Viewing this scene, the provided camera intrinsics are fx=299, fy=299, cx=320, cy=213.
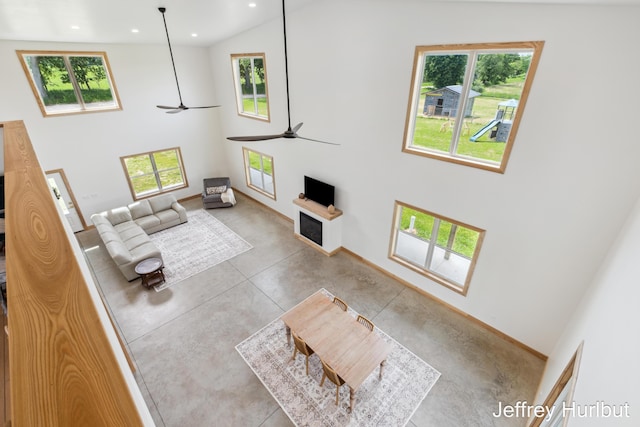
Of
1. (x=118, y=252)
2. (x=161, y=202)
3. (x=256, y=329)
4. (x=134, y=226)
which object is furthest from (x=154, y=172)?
(x=256, y=329)

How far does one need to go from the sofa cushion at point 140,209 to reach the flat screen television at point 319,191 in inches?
191

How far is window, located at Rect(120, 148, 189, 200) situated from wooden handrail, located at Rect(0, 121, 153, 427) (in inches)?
379

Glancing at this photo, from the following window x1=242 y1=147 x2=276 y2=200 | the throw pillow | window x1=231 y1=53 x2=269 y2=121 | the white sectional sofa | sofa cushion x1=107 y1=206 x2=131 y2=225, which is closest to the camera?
the white sectional sofa

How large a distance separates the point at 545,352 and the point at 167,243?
8819 mm

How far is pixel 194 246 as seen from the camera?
8188mm

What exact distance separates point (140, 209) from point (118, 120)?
2.59 meters

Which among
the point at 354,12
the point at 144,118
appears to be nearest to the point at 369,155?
the point at 354,12

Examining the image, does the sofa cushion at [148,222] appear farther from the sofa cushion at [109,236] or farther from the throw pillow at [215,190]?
the throw pillow at [215,190]

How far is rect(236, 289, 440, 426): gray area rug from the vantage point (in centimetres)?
432

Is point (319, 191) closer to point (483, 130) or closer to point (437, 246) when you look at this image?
point (437, 246)

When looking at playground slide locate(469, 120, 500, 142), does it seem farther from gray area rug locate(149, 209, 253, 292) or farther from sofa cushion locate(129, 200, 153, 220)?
sofa cushion locate(129, 200, 153, 220)

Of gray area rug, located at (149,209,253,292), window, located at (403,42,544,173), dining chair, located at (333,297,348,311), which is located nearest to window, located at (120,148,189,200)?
gray area rug, located at (149,209,253,292)

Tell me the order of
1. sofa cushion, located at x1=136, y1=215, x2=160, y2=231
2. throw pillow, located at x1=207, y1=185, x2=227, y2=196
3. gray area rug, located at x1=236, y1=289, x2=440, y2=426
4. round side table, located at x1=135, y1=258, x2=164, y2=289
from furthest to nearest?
throw pillow, located at x1=207, y1=185, x2=227, y2=196 → sofa cushion, located at x1=136, y1=215, x2=160, y2=231 → round side table, located at x1=135, y1=258, x2=164, y2=289 → gray area rug, located at x1=236, y1=289, x2=440, y2=426

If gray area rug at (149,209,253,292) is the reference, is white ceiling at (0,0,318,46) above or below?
above
